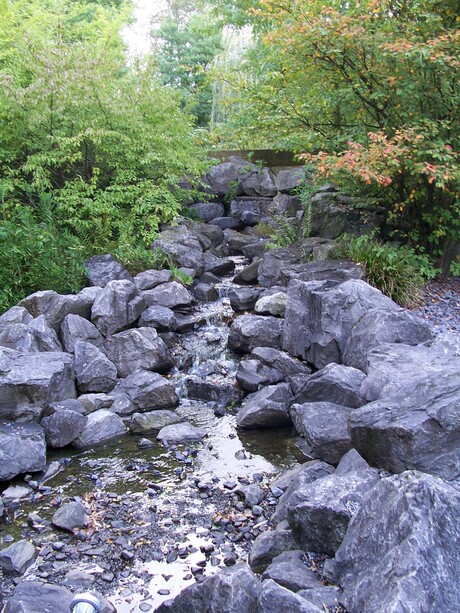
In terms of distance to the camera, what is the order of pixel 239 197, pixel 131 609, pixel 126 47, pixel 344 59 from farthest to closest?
1. pixel 239 197
2. pixel 126 47
3. pixel 344 59
4. pixel 131 609

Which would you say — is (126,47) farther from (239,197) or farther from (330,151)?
(330,151)

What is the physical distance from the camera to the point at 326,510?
13.2ft

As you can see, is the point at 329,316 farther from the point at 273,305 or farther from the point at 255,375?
the point at 273,305

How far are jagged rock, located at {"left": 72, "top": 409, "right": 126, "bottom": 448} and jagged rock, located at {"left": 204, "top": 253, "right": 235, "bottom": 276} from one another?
537cm

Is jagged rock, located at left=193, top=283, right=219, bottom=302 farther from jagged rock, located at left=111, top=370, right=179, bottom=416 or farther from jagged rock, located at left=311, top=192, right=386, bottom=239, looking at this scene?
jagged rock, located at left=111, top=370, right=179, bottom=416

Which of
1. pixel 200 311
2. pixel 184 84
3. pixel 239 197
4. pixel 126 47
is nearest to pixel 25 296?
pixel 200 311

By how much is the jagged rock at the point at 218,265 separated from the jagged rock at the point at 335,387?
563 cm

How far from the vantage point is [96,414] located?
6723mm

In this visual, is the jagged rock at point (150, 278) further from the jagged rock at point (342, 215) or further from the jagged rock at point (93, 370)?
the jagged rock at point (342, 215)

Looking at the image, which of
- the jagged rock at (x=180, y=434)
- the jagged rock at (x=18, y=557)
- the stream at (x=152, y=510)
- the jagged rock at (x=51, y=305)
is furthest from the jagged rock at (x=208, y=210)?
the jagged rock at (x=18, y=557)

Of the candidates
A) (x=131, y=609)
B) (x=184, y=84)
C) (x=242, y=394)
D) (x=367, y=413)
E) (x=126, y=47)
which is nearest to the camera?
(x=131, y=609)

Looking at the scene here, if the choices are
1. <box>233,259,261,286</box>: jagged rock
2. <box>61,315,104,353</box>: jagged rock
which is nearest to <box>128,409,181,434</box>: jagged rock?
<box>61,315,104,353</box>: jagged rock

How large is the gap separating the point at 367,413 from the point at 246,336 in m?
3.84

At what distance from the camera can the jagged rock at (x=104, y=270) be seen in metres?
9.53
